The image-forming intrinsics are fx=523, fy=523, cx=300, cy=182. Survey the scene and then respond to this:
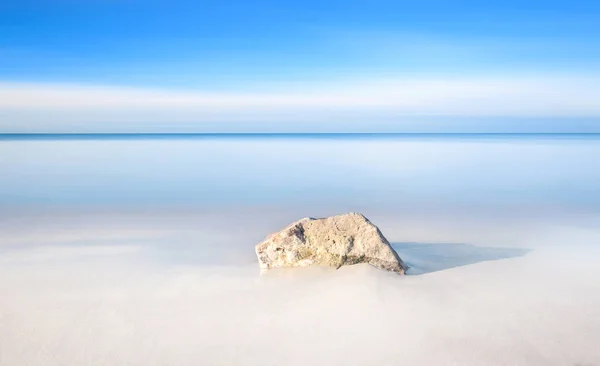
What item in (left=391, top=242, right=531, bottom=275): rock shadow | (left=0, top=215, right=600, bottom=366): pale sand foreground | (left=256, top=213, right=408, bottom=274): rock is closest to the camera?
(left=0, top=215, right=600, bottom=366): pale sand foreground

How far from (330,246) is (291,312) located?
1158mm

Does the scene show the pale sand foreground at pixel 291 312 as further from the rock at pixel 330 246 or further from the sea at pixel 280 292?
the rock at pixel 330 246

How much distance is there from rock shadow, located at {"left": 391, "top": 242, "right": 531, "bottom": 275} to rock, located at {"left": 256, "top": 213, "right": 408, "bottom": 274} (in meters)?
0.42

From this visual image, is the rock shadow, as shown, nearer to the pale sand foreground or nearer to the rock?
the pale sand foreground

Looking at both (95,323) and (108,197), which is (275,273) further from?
(108,197)

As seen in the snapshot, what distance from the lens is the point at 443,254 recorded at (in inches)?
252

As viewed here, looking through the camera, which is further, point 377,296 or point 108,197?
point 108,197

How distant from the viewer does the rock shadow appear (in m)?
5.80

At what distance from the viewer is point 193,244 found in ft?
22.7

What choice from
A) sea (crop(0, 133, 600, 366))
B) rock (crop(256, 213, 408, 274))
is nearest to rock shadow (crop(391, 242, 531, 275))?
sea (crop(0, 133, 600, 366))

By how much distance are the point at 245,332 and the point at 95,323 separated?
3.97ft

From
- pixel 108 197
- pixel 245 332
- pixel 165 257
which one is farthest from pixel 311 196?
pixel 245 332

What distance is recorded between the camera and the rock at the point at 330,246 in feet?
17.1

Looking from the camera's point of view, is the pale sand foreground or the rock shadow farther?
the rock shadow
